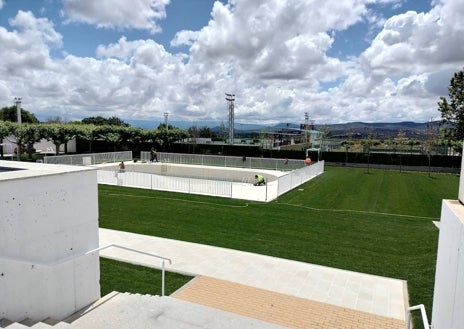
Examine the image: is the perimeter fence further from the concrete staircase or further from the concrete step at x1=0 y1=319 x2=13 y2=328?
the concrete step at x1=0 y1=319 x2=13 y2=328

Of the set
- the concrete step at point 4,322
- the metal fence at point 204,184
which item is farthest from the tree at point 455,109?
the concrete step at point 4,322

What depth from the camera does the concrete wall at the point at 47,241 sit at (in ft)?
16.4

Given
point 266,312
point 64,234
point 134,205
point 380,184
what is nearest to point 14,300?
point 64,234

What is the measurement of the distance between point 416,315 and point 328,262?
3.04 meters

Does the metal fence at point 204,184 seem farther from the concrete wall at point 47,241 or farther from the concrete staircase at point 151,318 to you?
the concrete staircase at point 151,318

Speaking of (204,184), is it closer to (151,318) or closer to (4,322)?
(151,318)

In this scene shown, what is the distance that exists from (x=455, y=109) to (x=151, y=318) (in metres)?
36.3

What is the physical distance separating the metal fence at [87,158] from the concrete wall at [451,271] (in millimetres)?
29681

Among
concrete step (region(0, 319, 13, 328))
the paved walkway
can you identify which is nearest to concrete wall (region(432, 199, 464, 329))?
the paved walkway

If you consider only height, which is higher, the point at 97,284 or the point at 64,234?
the point at 64,234

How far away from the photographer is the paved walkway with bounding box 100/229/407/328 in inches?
307

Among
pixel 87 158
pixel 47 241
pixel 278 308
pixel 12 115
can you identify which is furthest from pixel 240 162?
pixel 12 115

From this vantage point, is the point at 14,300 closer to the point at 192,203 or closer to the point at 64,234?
the point at 64,234

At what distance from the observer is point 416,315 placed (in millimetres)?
7250
